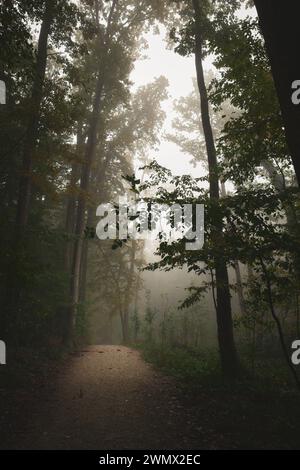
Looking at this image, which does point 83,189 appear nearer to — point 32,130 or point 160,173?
point 32,130

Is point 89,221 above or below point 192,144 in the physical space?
below

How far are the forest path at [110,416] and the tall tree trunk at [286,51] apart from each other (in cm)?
479

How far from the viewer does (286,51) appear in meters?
2.79

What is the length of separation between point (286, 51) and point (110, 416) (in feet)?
21.5

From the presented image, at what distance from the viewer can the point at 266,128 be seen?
6.55 m

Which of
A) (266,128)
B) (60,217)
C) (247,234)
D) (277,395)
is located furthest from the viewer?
(60,217)

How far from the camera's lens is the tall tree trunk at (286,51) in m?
2.74

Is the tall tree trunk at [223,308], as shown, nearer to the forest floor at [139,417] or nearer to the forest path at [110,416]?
the forest floor at [139,417]

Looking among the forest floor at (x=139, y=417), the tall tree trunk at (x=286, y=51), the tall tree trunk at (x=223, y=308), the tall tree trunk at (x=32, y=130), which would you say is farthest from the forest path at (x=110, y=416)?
the tall tree trunk at (x=286, y=51)

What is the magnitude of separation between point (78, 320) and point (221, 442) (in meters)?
13.0

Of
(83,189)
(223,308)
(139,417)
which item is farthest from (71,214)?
(139,417)

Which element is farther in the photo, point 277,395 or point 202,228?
point 277,395

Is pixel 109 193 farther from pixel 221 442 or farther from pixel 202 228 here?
pixel 221 442
